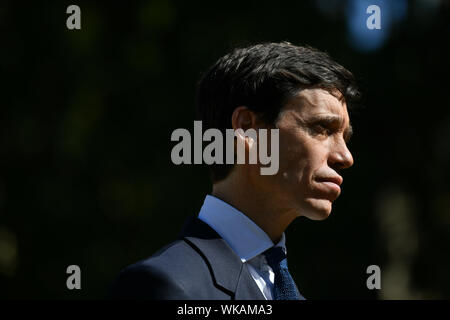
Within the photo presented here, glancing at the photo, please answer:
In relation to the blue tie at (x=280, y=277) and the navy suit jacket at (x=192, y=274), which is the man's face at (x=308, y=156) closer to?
the blue tie at (x=280, y=277)

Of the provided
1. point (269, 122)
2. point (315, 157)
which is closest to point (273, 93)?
point (269, 122)

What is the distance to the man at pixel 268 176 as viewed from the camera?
10.1 ft

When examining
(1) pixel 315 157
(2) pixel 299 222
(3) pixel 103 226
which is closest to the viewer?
(1) pixel 315 157

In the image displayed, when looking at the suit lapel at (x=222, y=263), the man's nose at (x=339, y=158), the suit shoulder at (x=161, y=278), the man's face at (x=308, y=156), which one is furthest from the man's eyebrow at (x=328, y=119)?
the suit shoulder at (x=161, y=278)

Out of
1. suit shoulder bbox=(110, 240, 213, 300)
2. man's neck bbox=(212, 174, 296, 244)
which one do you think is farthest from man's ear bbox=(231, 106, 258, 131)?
suit shoulder bbox=(110, 240, 213, 300)

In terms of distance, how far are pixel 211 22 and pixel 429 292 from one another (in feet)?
16.8

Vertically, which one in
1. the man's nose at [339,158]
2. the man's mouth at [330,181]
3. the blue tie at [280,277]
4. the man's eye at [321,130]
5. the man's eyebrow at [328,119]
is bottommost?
the blue tie at [280,277]

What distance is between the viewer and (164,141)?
10.9m

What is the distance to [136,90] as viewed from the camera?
1120 cm

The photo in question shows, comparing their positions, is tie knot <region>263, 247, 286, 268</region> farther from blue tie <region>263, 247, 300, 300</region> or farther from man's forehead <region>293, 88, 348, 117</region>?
man's forehead <region>293, 88, 348, 117</region>

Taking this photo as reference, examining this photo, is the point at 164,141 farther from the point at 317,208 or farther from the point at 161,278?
the point at 161,278

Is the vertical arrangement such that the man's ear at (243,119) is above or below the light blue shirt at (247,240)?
above

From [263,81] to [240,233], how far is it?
673 millimetres
